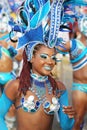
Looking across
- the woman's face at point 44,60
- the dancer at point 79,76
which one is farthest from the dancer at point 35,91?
the dancer at point 79,76

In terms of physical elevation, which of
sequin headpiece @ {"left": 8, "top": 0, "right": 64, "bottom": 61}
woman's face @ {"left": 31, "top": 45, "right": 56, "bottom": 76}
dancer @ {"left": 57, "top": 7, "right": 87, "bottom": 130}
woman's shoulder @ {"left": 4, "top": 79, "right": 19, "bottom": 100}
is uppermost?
sequin headpiece @ {"left": 8, "top": 0, "right": 64, "bottom": 61}

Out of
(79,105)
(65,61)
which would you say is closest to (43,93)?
(79,105)

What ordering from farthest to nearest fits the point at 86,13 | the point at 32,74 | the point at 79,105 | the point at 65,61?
1. the point at 65,61
2. the point at 86,13
3. the point at 79,105
4. the point at 32,74

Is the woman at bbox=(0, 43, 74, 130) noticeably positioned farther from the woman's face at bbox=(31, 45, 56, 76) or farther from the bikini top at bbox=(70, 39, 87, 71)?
the bikini top at bbox=(70, 39, 87, 71)

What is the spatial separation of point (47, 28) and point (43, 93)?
0.49 metres

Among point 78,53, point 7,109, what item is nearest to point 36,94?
point 7,109

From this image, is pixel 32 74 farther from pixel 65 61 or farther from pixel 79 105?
pixel 65 61

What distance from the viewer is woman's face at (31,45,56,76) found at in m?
2.62

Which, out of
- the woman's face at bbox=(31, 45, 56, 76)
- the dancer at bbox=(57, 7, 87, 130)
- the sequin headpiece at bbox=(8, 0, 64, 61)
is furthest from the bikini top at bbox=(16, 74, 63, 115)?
the dancer at bbox=(57, 7, 87, 130)

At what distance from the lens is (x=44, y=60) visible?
2629 millimetres

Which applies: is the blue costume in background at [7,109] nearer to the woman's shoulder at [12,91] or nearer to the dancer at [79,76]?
the woman's shoulder at [12,91]

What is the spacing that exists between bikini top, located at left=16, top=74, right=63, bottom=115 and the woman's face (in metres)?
0.11

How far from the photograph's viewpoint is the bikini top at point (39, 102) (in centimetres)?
264

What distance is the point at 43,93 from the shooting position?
2684mm
